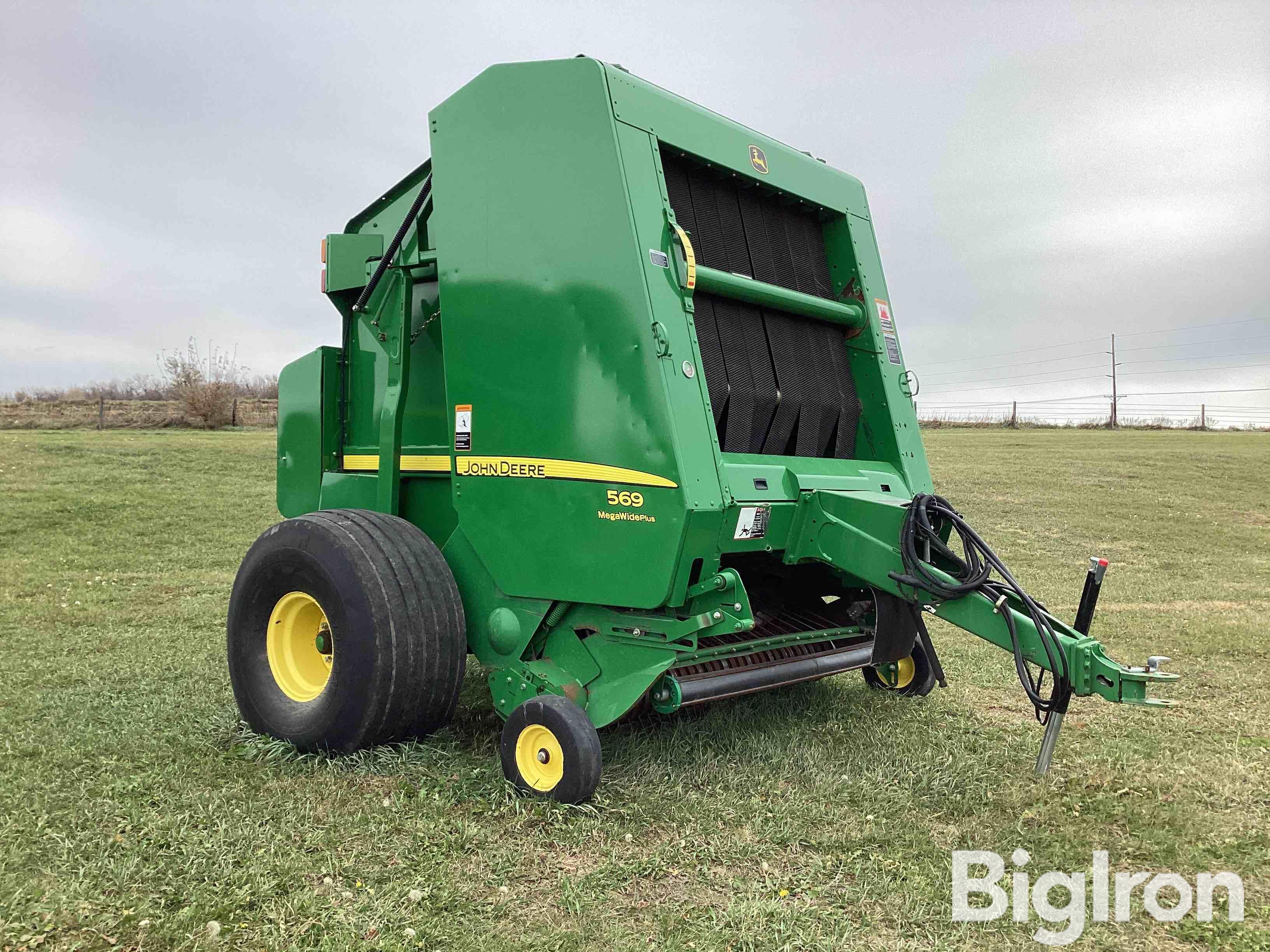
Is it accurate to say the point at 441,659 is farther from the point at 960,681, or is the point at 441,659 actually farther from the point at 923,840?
the point at 960,681

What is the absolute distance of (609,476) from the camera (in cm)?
380

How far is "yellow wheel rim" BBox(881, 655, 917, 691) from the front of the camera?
5223mm

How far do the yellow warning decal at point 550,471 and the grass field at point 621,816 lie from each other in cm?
118

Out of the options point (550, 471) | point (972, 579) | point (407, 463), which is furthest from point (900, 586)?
point (407, 463)

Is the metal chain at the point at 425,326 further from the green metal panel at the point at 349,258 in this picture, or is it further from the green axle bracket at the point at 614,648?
the green axle bracket at the point at 614,648

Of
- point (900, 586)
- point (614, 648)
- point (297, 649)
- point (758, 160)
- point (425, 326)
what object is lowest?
point (297, 649)

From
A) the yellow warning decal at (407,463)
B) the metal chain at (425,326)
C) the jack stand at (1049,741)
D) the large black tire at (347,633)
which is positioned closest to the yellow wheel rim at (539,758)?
the large black tire at (347,633)

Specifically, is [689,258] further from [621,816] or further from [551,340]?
[621,816]

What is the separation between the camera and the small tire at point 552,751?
358 centimetres

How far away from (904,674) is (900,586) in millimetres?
1674

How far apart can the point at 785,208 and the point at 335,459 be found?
→ 8.72ft

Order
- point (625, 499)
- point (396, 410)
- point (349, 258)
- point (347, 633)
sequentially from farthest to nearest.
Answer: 1. point (349, 258)
2. point (396, 410)
3. point (347, 633)
4. point (625, 499)

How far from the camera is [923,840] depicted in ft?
11.3

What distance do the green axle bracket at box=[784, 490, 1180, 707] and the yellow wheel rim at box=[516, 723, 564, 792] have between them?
3.95ft
